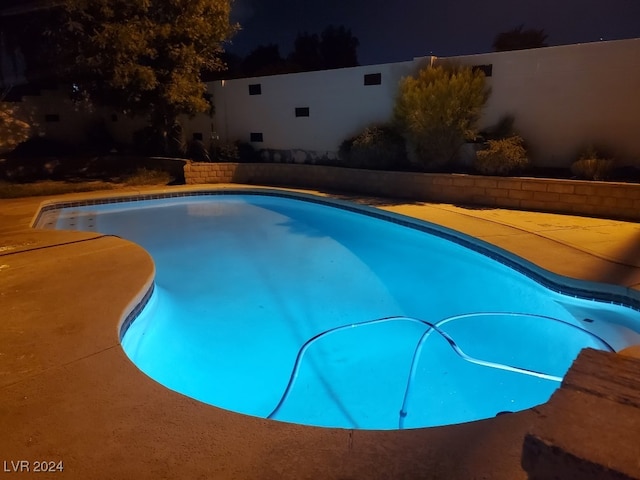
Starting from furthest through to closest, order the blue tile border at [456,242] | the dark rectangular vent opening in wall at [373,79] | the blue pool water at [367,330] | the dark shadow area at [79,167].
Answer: the dark shadow area at [79,167] → the dark rectangular vent opening in wall at [373,79] → the blue tile border at [456,242] → the blue pool water at [367,330]

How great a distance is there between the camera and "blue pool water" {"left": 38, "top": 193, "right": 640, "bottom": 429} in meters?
3.17

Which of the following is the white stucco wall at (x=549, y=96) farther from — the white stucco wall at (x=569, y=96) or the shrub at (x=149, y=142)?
the shrub at (x=149, y=142)

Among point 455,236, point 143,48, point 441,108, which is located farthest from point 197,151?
point 455,236

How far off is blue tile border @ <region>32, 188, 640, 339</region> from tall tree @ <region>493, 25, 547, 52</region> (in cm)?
612

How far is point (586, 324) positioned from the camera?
3699 millimetres

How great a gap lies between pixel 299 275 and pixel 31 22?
1340 centimetres

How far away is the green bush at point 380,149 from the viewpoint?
28.0 ft

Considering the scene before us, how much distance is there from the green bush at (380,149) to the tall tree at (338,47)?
9.05 meters

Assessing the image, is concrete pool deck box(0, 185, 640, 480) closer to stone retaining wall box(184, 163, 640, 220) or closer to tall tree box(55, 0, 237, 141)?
stone retaining wall box(184, 163, 640, 220)

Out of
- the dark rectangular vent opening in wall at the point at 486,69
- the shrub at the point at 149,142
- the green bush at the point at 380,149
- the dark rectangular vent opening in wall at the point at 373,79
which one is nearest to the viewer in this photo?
the dark rectangular vent opening in wall at the point at 486,69

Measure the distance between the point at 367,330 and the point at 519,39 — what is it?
33.6 ft

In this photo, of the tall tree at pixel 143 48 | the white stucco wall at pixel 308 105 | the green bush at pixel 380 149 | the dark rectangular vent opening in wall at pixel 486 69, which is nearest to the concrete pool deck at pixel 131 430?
the dark rectangular vent opening in wall at pixel 486 69

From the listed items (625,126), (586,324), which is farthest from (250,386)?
(625,126)

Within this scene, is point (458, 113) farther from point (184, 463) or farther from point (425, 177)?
point (184, 463)
